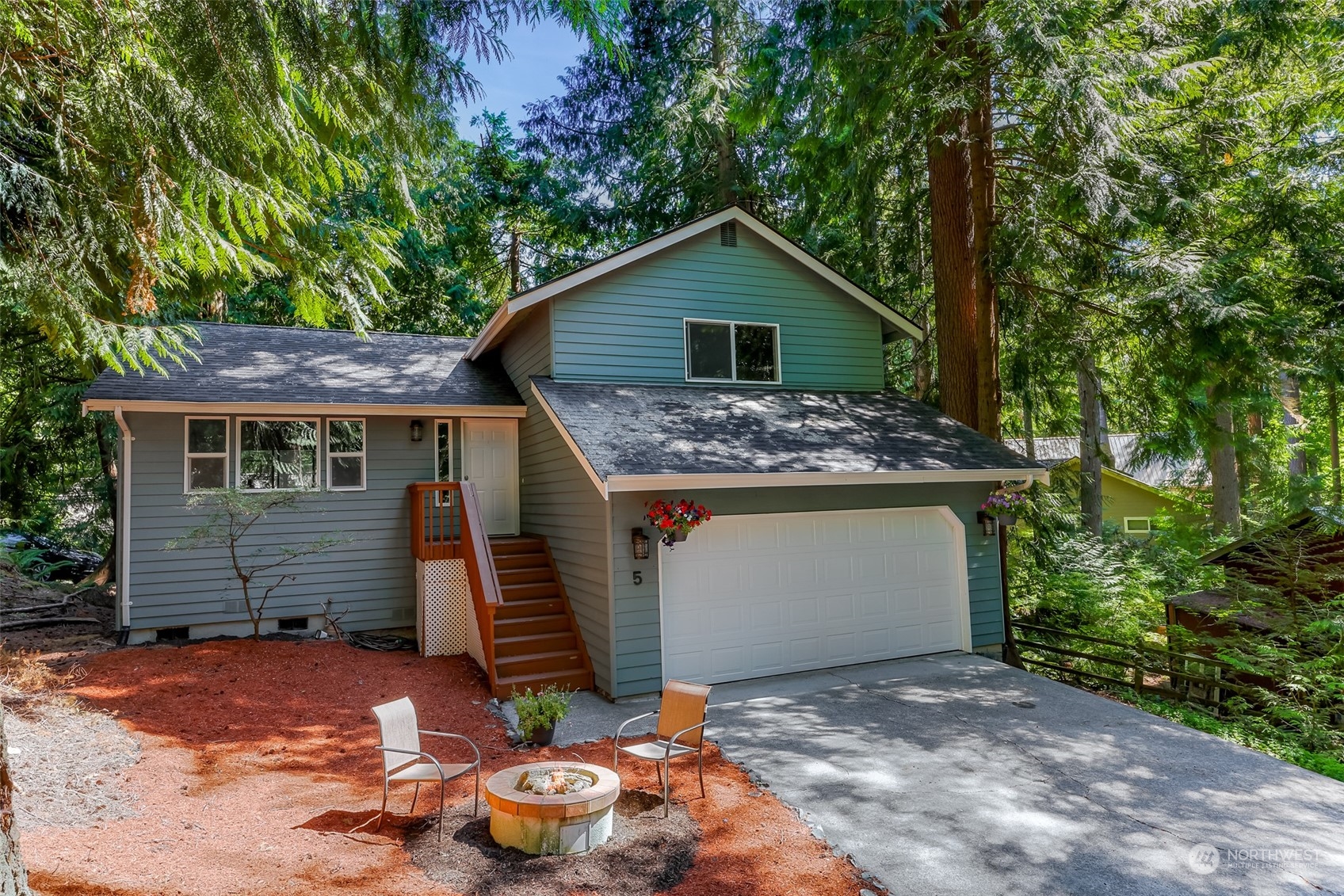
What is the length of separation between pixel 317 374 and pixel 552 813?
28.0 ft

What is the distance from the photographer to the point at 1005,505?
933 cm

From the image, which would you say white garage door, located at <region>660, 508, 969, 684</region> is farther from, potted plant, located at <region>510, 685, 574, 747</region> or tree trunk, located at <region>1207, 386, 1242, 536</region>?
tree trunk, located at <region>1207, 386, 1242, 536</region>

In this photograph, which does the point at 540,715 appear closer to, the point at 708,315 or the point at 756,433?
the point at 756,433

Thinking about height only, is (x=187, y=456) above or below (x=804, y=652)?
above

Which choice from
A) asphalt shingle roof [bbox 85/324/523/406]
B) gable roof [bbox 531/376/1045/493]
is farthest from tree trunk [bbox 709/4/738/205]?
gable roof [bbox 531/376/1045/493]

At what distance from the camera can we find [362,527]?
10422mm

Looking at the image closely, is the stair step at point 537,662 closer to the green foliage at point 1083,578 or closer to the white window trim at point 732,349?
the white window trim at point 732,349

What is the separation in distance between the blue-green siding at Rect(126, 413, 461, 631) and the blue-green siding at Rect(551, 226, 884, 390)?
9.66 ft

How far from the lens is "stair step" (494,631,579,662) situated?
822cm

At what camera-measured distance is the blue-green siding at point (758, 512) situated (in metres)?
7.79

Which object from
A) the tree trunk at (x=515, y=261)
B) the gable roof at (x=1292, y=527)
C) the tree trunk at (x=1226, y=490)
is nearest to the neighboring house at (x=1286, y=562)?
the gable roof at (x=1292, y=527)


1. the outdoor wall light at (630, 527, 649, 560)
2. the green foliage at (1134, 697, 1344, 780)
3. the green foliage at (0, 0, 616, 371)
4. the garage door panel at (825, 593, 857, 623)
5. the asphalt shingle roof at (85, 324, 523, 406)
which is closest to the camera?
the green foliage at (0, 0, 616, 371)

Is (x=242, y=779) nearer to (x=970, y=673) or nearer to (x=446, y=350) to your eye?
(x=970, y=673)

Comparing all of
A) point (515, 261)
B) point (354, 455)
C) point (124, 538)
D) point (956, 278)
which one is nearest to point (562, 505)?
point (354, 455)
